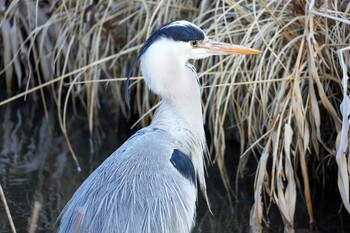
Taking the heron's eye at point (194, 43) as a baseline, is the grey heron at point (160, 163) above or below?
below

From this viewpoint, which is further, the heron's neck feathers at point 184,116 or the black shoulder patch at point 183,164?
the heron's neck feathers at point 184,116

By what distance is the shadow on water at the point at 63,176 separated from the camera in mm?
4004

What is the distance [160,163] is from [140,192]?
0.15m

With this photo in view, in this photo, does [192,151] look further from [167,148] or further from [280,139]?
[280,139]

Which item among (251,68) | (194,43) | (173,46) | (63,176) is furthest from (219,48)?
(63,176)

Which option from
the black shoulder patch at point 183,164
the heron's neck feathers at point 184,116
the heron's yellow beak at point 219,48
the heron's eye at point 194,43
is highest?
the heron's eye at point 194,43

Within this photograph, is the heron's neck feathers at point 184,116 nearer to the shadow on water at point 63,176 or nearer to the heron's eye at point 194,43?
the heron's eye at point 194,43

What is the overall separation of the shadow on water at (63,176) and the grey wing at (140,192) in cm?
93

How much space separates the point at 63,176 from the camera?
455cm

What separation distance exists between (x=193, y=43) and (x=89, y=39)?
1.69m

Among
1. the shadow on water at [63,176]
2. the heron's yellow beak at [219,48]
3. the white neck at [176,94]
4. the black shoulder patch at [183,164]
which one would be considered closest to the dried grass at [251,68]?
the shadow on water at [63,176]

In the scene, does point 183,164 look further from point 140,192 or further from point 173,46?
point 173,46

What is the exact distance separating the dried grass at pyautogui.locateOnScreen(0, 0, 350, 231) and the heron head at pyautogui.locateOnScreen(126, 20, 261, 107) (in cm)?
42

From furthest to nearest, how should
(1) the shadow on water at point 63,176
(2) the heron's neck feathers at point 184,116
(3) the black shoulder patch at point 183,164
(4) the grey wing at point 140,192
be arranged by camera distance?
(1) the shadow on water at point 63,176 → (2) the heron's neck feathers at point 184,116 → (3) the black shoulder patch at point 183,164 → (4) the grey wing at point 140,192
